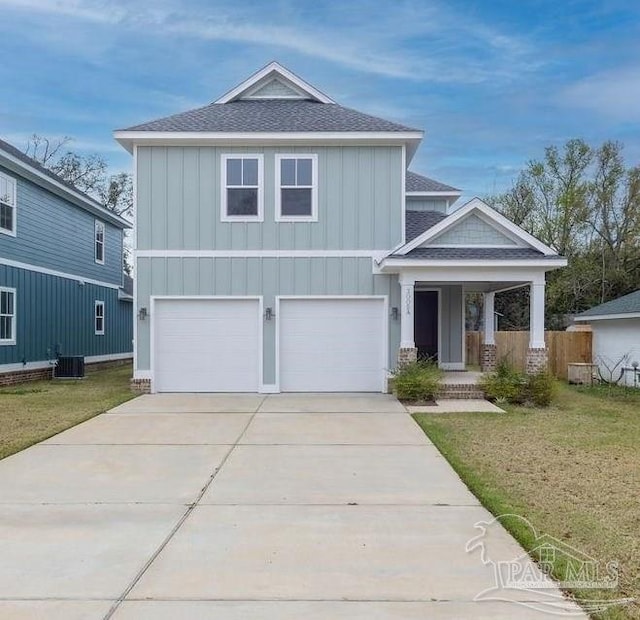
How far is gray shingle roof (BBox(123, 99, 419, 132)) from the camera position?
47.8 ft

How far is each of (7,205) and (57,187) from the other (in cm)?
259

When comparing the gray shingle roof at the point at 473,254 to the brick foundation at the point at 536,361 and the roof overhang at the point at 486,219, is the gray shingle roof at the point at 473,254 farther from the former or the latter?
the brick foundation at the point at 536,361

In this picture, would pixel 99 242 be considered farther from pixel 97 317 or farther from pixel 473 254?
pixel 473 254

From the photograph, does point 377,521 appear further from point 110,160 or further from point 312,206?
point 110,160

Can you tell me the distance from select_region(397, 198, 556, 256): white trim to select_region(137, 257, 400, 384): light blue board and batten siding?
1.41 meters

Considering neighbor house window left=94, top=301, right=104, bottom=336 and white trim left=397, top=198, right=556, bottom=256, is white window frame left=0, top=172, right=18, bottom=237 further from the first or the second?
white trim left=397, top=198, right=556, bottom=256

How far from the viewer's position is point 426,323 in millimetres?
16953

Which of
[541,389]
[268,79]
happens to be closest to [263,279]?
[268,79]

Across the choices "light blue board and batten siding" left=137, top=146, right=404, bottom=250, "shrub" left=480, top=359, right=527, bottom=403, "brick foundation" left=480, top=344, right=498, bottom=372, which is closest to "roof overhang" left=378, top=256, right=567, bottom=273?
"light blue board and batten siding" left=137, top=146, right=404, bottom=250

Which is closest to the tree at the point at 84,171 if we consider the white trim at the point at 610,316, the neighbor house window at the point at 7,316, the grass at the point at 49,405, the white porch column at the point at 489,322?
the neighbor house window at the point at 7,316

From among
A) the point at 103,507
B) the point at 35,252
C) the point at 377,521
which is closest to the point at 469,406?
the point at 377,521

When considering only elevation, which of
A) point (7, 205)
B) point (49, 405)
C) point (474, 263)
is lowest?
point (49, 405)

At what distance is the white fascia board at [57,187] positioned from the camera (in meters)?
→ 16.5
